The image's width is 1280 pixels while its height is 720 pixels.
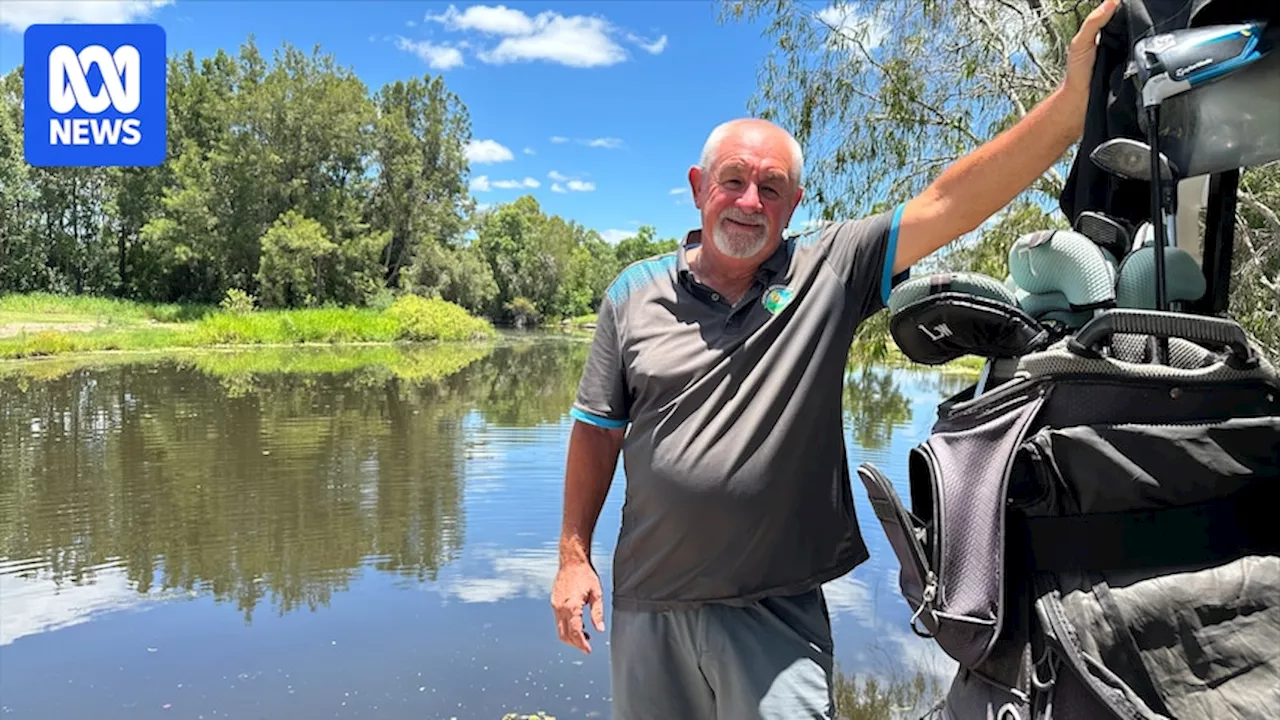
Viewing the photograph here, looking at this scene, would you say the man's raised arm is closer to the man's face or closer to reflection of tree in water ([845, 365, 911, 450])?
the man's face

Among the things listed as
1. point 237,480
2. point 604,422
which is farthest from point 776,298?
point 237,480

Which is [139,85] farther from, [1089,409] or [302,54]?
[302,54]

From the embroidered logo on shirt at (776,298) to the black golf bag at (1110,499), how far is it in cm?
78

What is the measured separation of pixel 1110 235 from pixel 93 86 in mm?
19167

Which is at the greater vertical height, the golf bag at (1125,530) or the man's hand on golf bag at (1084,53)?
the man's hand on golf bag at (1084,53)

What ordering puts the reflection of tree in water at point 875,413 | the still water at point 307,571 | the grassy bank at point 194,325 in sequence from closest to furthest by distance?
the still water at point 307,571 < the reflection of tree in water at point 875,413 < the grassy bank at point 194,325

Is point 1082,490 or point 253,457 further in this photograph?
point 253,457

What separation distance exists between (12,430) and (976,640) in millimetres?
13908

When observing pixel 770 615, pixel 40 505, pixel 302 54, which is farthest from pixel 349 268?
pixel 770 615

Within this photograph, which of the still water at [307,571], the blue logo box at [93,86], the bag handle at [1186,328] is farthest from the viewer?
the blue logo box at [93,86]

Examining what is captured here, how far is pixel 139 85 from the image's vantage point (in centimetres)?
1736

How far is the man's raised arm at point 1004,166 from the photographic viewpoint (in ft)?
4.65

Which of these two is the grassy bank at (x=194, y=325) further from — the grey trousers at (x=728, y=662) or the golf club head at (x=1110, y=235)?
the golf club head at (x=1110, y=235)

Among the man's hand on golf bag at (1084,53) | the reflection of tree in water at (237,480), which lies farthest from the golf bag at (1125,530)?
the reflection of tree in water at (237,480)
